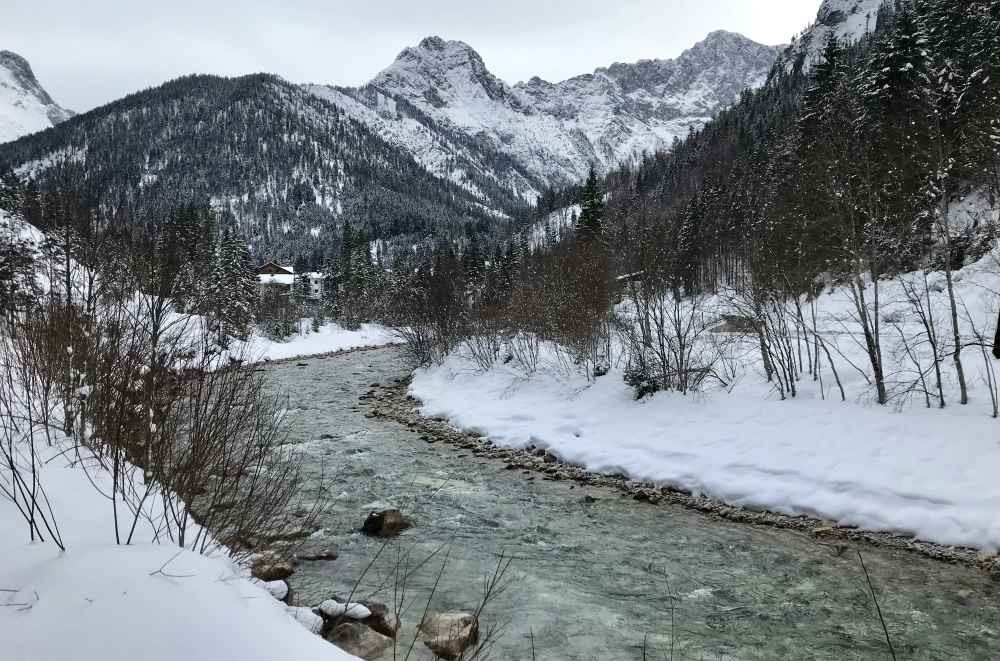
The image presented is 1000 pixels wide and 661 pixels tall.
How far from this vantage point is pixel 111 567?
297cm

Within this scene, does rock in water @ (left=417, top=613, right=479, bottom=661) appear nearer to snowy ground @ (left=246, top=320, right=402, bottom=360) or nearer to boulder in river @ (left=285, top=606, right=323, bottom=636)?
boulder in river @ (left=285, top=606, right=323, bottom=636)

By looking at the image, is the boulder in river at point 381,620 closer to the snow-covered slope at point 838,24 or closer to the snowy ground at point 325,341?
the snowy ground at point 325,341

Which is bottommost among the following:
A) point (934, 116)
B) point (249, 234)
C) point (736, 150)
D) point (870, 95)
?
point (934, 116)

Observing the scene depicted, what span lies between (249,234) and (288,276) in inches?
2959

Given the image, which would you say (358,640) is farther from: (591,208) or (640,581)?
(591,208)

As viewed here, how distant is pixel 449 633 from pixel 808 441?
814 centimetres

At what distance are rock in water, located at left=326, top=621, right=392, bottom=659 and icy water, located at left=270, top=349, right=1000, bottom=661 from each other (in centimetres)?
63

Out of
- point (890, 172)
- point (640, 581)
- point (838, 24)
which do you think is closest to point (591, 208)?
point (890, 172)

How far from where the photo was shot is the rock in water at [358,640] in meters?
4.38

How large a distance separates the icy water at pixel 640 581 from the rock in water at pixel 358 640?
0.63 m

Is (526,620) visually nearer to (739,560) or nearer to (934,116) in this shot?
(739,560)

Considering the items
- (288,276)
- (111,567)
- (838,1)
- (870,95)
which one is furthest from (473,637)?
(838,1)

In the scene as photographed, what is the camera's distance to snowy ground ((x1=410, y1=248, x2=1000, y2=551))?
Answer: 766cm

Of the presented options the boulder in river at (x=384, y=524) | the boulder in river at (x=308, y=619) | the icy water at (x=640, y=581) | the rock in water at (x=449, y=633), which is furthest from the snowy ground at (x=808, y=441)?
the boulder in river at (x=308, y=619)
